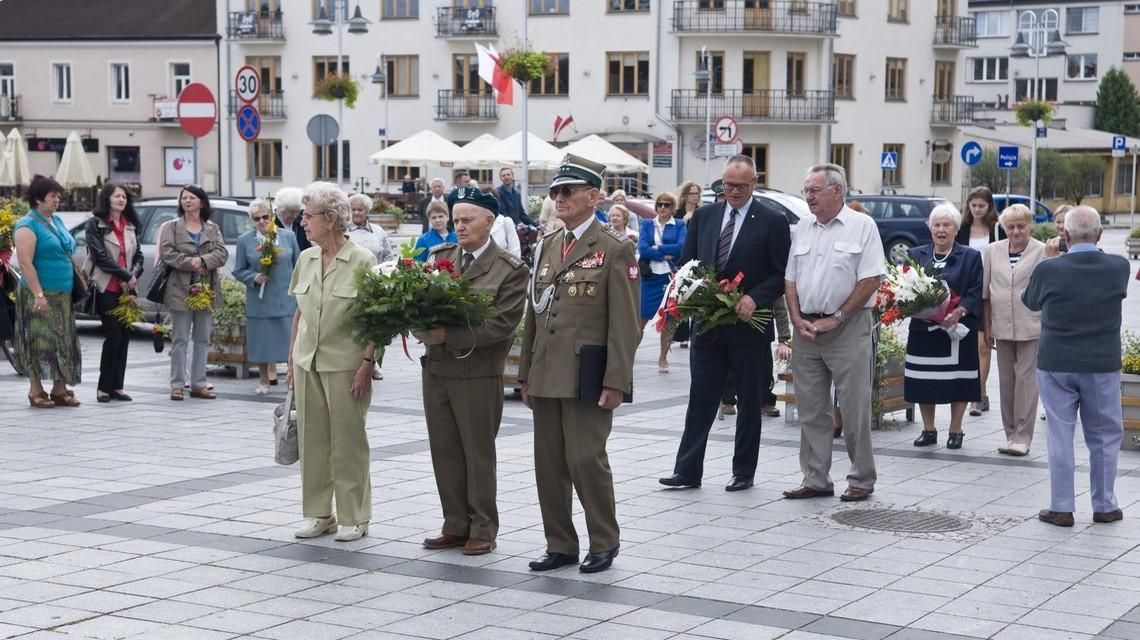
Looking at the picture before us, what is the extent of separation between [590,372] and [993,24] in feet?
270

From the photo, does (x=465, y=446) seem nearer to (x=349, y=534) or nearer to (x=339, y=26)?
(x=349, y=534)

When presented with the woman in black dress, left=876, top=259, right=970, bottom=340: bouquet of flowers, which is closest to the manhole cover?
left=876, top=259, right=970, bottom=340: bouquet of flowers

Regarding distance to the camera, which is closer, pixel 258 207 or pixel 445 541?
pixel 445 541

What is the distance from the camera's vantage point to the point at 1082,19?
276ft

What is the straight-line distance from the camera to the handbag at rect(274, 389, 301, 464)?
8.34 metres

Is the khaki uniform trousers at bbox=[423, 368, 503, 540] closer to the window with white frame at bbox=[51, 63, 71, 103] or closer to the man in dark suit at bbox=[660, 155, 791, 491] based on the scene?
the man in dark suit at bbox=[660, 155, 791, 491]

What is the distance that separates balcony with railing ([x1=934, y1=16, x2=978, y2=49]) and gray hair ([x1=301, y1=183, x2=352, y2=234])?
54760 millimetres

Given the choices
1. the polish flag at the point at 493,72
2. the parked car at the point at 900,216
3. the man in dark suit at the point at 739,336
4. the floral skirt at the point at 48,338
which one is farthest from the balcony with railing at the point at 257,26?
the man in dark suit at the point at 739,336

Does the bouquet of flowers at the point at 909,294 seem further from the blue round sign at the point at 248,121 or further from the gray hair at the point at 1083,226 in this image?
the blue round sign at the point at 248,121

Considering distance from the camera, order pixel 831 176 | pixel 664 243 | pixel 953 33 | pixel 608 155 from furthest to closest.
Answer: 1. pixel 953 33
2. pixel 608 155
3. pixel 664 243
4. pixel 831 176

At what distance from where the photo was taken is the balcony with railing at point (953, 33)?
60094 millimetres

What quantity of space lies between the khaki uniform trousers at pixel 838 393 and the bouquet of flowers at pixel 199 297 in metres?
6.17

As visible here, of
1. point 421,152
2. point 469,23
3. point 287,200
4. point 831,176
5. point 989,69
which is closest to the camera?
point 831,176

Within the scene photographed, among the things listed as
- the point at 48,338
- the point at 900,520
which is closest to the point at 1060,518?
the point at 900,520
